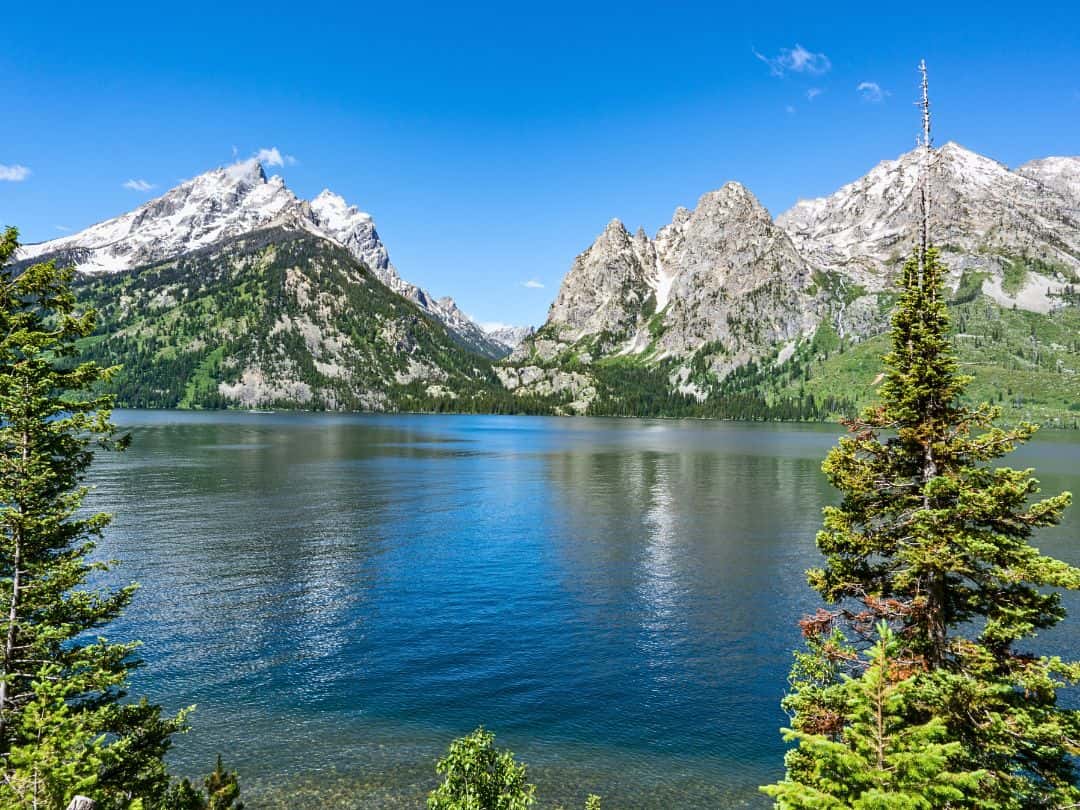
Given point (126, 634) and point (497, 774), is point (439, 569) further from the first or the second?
point (497, 774)

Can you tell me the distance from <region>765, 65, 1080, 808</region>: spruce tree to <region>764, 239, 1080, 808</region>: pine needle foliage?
0.18 feet

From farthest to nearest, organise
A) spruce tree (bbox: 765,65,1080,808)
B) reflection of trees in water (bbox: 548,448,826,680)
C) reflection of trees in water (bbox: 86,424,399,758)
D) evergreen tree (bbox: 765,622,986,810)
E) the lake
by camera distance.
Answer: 1. reflection of trees in water (bbox: 548,448,826,680)
2. reflection of trees in water (bbox: 86,424,399,758)
3. the lake
4. spruce tree (bbox: 765,65,1080,808)
5. evergreen tree (bbox: 765,622,986,810)

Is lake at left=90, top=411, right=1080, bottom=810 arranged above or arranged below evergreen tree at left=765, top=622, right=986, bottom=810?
below

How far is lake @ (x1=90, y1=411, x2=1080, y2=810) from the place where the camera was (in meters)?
34.1

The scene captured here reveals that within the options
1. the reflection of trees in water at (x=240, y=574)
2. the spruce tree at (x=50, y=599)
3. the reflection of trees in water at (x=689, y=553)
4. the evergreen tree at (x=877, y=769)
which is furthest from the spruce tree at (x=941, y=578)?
the reflection of trees in water at (x=240, y=574)

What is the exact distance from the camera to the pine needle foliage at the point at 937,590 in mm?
17219

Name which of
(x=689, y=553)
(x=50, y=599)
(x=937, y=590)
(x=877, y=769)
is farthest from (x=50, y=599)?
(x=689, y=553)

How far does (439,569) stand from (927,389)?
5832 centimetres

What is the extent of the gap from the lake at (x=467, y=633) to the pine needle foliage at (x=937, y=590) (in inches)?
610

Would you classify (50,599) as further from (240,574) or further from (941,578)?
(240,574)

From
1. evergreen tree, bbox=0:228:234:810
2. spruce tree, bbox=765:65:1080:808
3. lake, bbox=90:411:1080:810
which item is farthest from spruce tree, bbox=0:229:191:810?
spruce tree, bbox=765:65:1080:808

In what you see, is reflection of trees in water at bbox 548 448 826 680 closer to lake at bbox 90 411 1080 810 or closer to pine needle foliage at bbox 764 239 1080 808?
lake at bbox 90 411 1080 810

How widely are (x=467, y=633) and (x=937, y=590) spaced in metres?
39.2

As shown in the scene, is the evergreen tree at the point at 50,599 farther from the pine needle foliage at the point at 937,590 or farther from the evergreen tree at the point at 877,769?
the pine needle foliage at the point at 937,590
